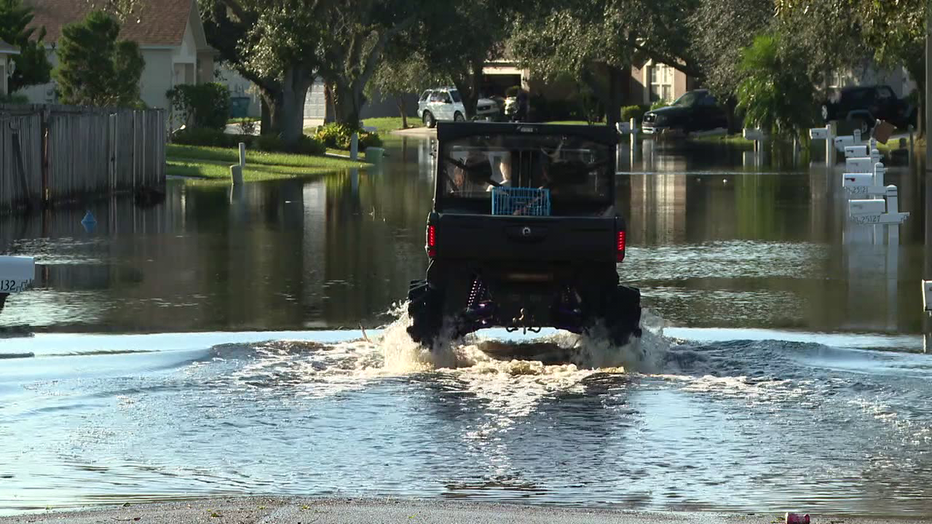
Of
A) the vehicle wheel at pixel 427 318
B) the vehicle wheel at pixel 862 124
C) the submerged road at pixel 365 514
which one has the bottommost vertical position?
the submerged road at pixel 365 514

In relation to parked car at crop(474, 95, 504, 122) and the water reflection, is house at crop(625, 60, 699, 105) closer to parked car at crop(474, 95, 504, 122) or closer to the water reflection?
parked car at crop(474, 95, 504, 122)

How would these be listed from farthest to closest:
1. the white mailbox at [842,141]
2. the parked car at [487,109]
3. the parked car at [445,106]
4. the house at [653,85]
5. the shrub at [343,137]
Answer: the house at [653,85], the parked car at [487,109], the parked car at [445,106], the shrub at [343,137], the white mailbox at [842,141]

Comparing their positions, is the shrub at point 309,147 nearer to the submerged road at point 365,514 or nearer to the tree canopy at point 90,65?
the tree canopy at point 90,65

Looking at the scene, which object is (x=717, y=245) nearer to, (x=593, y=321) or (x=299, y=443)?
(x=593, y=321)

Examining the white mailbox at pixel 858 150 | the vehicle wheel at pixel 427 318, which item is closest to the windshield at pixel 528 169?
the vehicle wheel at pixel 427 318

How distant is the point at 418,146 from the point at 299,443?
50293 millimetres

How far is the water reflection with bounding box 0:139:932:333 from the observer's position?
15.6 m

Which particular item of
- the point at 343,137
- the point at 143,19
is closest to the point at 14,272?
the point at 343,137

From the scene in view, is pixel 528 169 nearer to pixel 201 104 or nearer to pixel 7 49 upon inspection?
pixel 7 49

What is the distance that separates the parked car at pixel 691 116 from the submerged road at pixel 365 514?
5952 cm

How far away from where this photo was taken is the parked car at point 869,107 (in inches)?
2431

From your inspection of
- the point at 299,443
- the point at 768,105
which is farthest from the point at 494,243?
the point at 768,105

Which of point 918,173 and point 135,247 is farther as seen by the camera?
point 918,173

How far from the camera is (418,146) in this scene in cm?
5997
